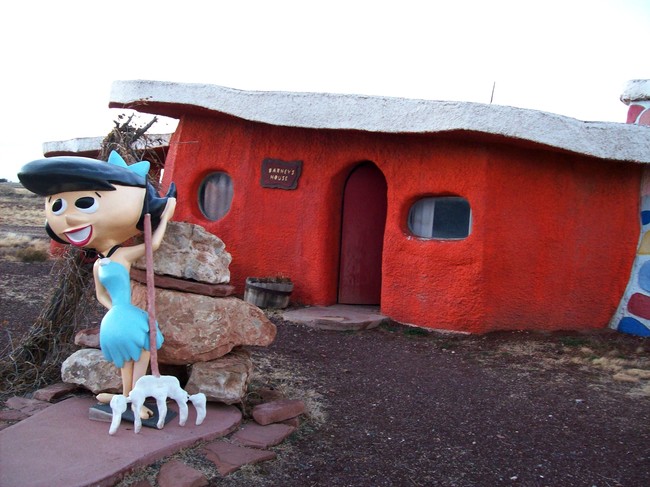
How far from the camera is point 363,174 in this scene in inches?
355

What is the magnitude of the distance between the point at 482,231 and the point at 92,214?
478 centimetres

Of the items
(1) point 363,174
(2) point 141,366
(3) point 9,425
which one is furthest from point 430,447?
(1) point 363,174

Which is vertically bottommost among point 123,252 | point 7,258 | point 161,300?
point 7,258

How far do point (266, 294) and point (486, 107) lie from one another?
3419 mm

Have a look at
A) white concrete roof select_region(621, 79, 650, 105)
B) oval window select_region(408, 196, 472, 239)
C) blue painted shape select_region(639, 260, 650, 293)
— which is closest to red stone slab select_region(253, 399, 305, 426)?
oval window select_region(408, 196, 472, 239)

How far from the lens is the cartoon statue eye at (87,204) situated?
3.79 meters

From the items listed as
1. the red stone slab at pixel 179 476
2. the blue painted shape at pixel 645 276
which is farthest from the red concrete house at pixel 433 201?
the red stone slab at pixel 179 476

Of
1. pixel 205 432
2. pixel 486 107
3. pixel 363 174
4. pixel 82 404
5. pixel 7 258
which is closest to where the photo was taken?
→ pixel 205 432

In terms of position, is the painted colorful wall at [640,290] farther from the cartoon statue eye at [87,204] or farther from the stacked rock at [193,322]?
the cartoon statue eye at [87,204]

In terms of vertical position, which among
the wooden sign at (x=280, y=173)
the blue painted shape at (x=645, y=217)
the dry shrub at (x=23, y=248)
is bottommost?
the dry shrub at (x=23, y=248)

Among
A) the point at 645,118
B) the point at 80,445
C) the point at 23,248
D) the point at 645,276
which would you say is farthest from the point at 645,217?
the point at 23,248

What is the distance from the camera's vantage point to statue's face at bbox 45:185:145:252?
3785 millimetres

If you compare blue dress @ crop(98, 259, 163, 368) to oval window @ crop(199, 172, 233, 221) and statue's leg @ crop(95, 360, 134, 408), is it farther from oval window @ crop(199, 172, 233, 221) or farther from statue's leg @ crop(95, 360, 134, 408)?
oval window @ crop(199, 172, 233, 221)

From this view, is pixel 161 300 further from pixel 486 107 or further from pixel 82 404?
pixel 486 107
